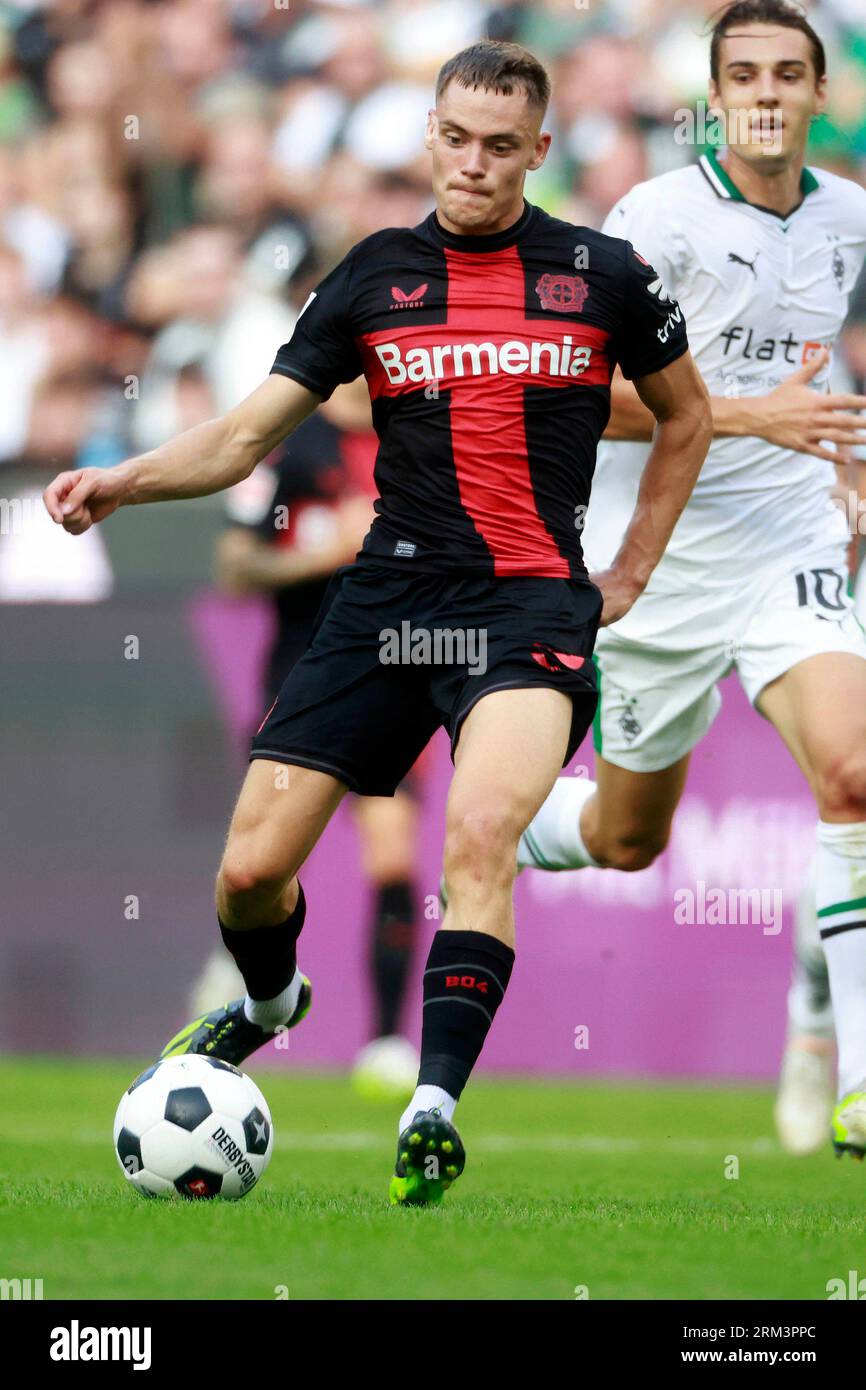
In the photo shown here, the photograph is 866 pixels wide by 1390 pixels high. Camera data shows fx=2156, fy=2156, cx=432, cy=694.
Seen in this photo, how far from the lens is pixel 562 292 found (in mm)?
5016

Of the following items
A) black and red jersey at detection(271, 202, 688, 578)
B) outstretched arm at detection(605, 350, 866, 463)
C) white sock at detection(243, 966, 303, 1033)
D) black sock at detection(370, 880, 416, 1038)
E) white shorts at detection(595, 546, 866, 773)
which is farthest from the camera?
black sock at detection(370, 880, 416, 1038)

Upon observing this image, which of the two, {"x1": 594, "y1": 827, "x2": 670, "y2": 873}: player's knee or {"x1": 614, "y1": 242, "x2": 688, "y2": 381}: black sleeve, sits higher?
{"x1": 614, "y1": 242, "x2": 688, "y2": 381}: black sleeve

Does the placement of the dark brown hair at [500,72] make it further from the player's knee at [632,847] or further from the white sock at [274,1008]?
the player's knee at [632,847]

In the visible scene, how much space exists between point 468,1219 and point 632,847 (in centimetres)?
248

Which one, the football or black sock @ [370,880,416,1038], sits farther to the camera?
black sock @ [370,880,416,1038]

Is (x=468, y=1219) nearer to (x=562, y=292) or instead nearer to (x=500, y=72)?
(x=562, y=292)

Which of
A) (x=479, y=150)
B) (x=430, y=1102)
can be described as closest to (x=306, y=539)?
(x=479, y=150)


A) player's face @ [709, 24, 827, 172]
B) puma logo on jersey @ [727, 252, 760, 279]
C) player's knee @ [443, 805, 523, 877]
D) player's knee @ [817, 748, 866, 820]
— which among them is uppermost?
player's face @ [709, 24, 827, 172]

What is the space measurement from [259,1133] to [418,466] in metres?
1.58

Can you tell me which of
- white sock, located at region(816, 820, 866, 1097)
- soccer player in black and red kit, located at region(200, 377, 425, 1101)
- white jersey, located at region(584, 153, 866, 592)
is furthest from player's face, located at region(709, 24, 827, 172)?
soccer player in black and red kit, located at region(200, 377, 425, 1101)

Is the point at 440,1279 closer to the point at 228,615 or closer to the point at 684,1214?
the point at 684,1214

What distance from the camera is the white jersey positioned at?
605 centimetres

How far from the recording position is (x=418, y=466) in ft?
16.6

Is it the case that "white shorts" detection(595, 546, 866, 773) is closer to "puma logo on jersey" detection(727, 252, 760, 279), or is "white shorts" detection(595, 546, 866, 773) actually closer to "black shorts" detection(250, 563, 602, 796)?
"puma logo on jersey" detection(727, 252, 760, 279)
